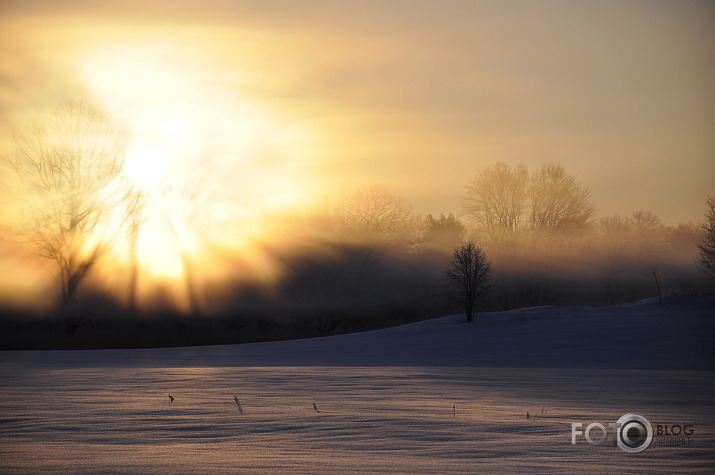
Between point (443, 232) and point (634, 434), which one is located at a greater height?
point (443, 232)

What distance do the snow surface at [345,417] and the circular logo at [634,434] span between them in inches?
4.9

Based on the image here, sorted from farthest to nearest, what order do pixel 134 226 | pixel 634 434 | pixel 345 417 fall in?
pixel 134 226 → pixel 345 417 → pixel 634 434

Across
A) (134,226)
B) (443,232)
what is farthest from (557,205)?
(134,226)

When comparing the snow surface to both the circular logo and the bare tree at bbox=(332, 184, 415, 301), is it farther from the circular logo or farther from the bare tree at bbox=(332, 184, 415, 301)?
the bare tree at bbox=(332, 184, 415, 301)

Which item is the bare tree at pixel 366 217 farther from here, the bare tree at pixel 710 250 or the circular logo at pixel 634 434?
the circular logo at pixel 634 434

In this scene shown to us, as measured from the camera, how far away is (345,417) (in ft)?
26.5

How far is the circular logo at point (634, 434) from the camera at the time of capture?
6339 millimetres

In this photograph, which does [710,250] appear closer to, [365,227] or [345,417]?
[365,227]

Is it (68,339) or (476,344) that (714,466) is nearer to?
(476,344)

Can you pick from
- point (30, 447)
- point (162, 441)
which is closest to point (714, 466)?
point (162, 441)

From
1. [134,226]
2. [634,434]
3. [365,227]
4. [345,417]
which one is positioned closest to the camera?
[634,434]

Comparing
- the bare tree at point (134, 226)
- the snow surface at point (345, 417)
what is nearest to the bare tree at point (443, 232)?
the bare tree at point (134, 226)

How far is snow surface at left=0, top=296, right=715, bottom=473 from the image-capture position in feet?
18.8

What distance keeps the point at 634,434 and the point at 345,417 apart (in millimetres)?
3212
